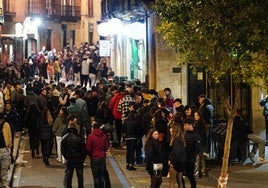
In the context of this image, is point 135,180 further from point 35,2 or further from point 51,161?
point 35,2

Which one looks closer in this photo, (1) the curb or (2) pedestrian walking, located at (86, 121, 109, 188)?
(2) pedestrian walking, located at (86, 121, 109, 188)

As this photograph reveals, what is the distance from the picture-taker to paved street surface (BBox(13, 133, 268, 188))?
16.0 m

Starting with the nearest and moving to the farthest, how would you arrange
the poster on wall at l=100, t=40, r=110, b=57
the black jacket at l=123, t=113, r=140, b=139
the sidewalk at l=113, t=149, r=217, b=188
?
the sidewalk at l=113, t=149, r=217, b=188 < the black jacket at l=123, t=113, r=140, b=139 < the poster on wall at l=100, t=40, r=110, b=57

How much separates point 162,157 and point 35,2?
1936 inches

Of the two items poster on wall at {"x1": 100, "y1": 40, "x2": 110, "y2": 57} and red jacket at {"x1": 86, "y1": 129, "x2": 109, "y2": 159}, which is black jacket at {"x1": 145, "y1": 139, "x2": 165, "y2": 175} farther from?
poster on wall at {"x1": 100, "y1": 40, "x2": 110, "y2": 57}

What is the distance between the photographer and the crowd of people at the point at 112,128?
13.7 meters

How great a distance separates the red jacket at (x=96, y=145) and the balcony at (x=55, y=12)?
47.3 m

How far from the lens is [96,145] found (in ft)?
45.7

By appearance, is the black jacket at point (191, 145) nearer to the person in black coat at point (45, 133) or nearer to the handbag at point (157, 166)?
the handbag at point (157, 166)

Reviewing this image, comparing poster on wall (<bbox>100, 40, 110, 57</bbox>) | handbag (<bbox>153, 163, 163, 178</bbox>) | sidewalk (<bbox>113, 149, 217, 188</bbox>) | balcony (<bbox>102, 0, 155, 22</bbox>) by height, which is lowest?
sidewalk (<bbox>113, 149, 217, 188</bbox>)

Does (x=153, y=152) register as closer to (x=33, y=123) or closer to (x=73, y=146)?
(x=73, y=146)

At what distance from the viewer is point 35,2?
199ft

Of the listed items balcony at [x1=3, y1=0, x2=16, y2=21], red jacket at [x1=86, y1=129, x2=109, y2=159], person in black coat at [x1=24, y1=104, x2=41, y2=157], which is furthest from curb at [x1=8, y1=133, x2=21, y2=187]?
balcony at [x1=3, y1=0, x2=16, y2=21]

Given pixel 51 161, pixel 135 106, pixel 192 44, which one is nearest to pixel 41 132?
pixel 51 161
